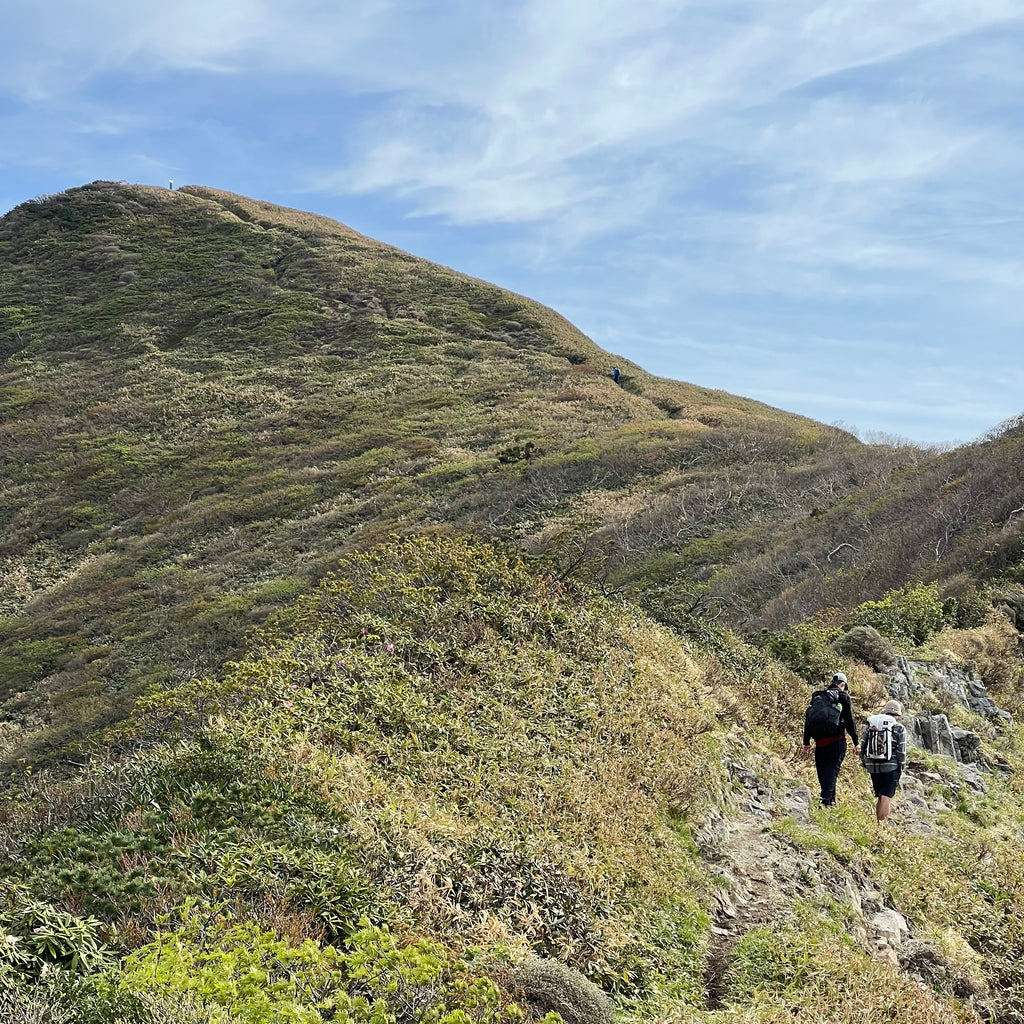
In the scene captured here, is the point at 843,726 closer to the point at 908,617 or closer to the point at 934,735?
the point at 934,735

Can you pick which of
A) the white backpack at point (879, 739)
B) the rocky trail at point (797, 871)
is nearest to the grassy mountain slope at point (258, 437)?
the white backpack at point (879, 739)

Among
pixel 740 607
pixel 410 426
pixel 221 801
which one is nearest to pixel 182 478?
pixel 410 426

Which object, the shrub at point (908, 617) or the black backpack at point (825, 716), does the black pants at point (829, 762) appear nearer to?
the black backpack at point (825, 716)

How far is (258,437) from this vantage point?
52250 mm

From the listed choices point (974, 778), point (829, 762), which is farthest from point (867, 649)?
point (829, 762)

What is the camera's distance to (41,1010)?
12.2ft

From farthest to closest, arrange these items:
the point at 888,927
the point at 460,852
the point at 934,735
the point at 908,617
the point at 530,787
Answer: the point at 908,617 → the point at 934,735 → the point at 888,927 → the point at 530,787 → the point at 460,852

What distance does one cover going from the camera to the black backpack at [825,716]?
403 inches

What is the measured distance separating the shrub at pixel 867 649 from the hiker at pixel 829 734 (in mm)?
5122

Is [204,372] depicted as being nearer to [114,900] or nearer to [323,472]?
[323,472]

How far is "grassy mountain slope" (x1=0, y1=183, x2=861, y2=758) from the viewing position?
103 ft

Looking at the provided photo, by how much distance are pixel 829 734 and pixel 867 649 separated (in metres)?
5.66

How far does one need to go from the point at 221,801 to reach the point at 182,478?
4481 cm

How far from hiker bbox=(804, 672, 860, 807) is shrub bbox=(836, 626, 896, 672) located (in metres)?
5.12
